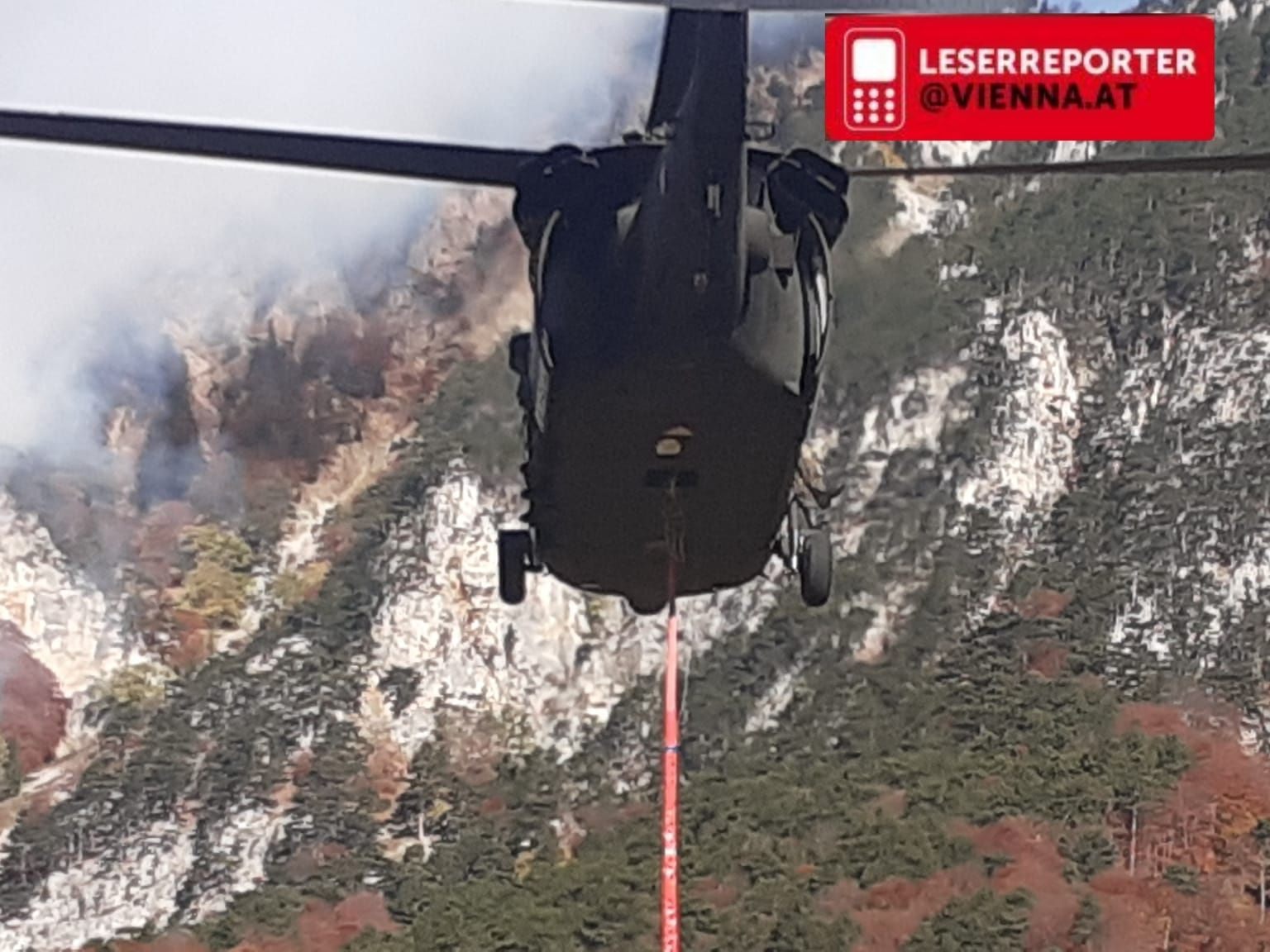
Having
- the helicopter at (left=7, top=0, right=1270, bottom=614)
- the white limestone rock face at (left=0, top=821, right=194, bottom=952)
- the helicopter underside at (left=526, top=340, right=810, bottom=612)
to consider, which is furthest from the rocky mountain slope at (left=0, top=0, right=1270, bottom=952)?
the helicopter at (left=7, top=0, right=1270, bottom=614)

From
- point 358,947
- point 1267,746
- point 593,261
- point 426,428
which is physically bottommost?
point 358,947

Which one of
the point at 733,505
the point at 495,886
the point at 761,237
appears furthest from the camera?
the point at 495,886

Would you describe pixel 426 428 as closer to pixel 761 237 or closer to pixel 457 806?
pixel 457 806

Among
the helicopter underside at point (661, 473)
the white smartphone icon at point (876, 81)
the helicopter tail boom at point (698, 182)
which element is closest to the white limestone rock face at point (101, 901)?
the helicopter underside at point (661, 473)

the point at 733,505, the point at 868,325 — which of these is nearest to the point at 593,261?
the point at 733,505

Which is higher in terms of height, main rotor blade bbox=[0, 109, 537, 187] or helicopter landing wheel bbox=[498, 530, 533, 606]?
main rotor blade bbox=[0, 109, 537, 187]

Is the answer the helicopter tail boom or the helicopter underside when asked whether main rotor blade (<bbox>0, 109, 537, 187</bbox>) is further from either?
the helicopter underside
